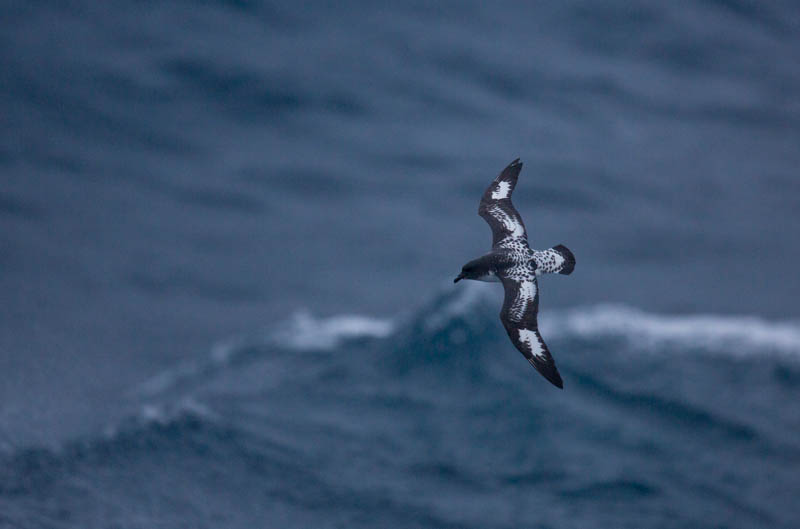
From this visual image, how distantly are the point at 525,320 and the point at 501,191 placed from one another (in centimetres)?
286

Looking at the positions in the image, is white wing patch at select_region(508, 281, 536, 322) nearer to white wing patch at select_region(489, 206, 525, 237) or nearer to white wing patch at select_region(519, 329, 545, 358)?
white wing patch at select_region(519, 329, 545, 358)

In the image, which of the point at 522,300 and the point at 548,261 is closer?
the point at 522,300

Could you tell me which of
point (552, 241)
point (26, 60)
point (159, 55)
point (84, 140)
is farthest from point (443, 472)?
point (26, 60)

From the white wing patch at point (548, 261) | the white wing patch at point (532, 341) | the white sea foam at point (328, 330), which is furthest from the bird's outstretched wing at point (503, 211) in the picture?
the white sea foam at point (328, 330)

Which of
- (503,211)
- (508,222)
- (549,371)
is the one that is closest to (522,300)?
(549,371)

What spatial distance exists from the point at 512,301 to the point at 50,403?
14.8m

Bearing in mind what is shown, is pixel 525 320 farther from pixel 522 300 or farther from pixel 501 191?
pixel 501 191

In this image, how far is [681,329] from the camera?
88.7 feet

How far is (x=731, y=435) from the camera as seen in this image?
25234mm

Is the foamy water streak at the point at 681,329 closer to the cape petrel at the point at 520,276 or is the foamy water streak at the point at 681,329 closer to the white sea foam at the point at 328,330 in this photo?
the white sea foam at the point at 328,330

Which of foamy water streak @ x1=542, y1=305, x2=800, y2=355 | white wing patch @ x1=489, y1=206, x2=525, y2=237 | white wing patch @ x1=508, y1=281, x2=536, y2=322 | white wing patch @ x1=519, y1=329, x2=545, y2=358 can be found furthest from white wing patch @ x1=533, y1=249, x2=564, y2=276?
foamy water streak @ x1=542, y1=305, x2=800, y2=355

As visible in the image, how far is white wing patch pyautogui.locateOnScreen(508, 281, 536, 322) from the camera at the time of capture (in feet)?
38.4

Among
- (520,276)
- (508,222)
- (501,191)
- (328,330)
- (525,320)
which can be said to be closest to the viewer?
(525,320)

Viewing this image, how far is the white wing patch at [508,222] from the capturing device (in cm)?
1304
